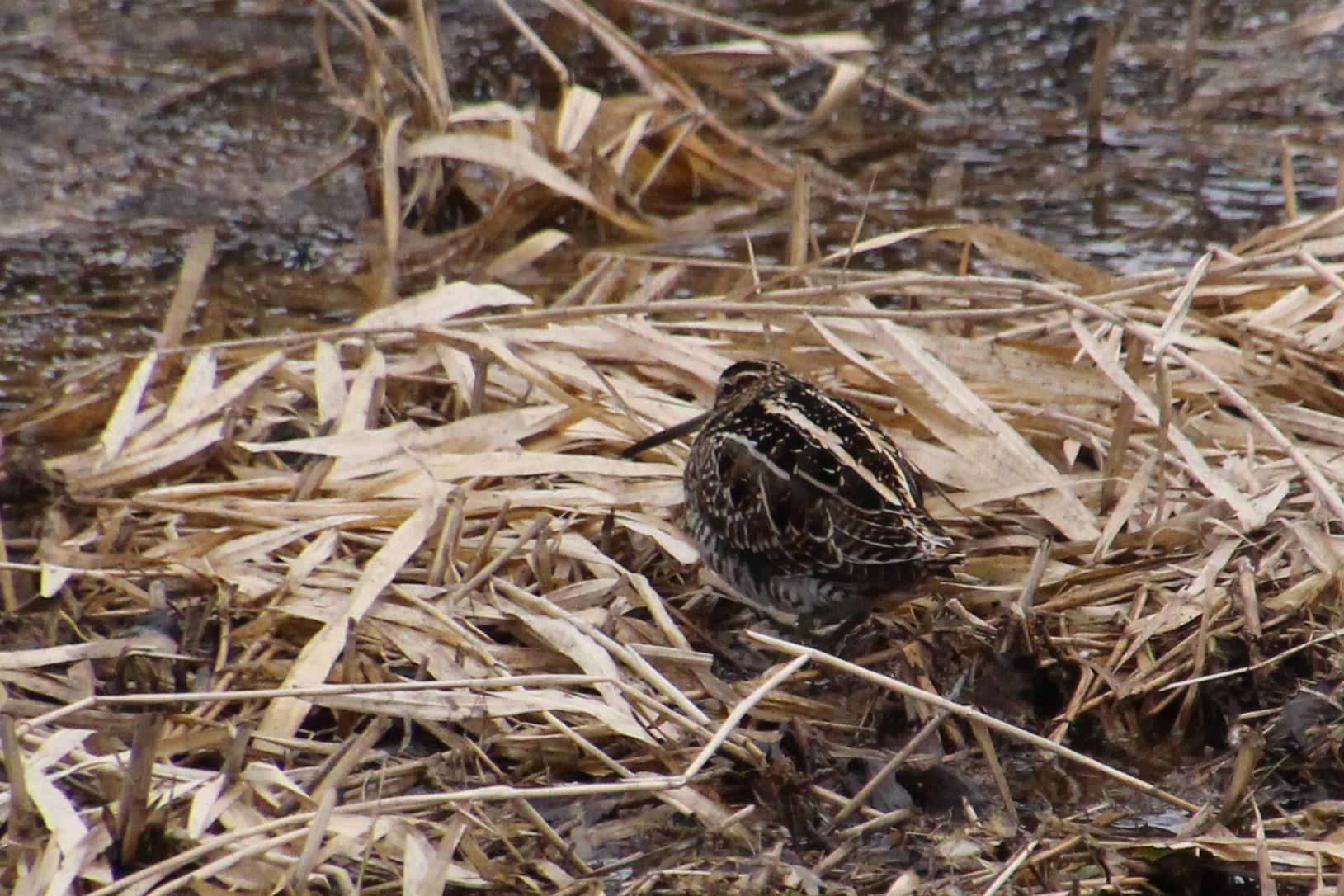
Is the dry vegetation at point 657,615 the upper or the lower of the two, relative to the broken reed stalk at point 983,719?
lower

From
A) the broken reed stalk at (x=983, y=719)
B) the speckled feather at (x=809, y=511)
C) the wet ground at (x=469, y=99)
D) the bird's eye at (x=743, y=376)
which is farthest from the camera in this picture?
the wet ground at (x=469, y=99)

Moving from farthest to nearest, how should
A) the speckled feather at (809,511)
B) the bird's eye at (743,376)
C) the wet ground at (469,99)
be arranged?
the wet ground at (469,99) → the bird's eye at (743,376) → the speckled feather at (809,511)

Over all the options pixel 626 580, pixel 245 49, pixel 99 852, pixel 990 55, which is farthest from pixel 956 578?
pixel 245 49

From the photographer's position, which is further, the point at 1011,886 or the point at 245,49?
the point at 245,49

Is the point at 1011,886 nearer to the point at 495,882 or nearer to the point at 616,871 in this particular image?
the point at 616,871

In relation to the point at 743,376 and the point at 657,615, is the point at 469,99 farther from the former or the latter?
the point at 657,615

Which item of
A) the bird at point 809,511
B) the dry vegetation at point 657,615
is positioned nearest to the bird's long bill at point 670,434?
the dry vegetation at point 657,615

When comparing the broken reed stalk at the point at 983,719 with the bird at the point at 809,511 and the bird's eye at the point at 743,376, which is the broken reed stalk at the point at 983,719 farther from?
the bird's eye at the point at 743,376

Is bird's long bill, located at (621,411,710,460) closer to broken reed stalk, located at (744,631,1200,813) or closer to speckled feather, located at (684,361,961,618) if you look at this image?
speckled feather, located at (684,361,961,618)
